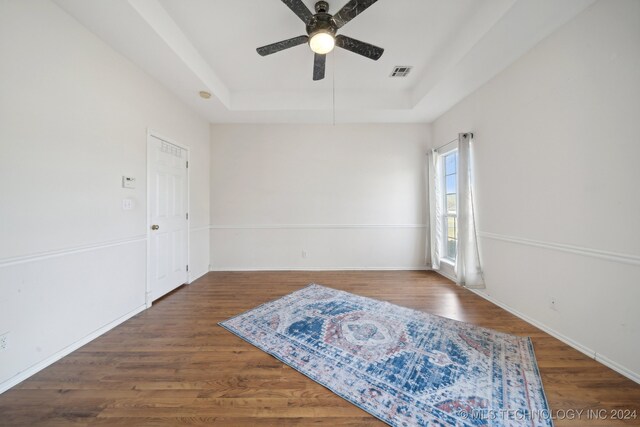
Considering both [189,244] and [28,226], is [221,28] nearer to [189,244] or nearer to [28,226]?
[28,226]

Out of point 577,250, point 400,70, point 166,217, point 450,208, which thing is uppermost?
point 400,70

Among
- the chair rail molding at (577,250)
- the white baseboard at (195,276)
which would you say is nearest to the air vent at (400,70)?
the chair rail molding at (577,250)

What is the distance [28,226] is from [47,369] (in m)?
1.06

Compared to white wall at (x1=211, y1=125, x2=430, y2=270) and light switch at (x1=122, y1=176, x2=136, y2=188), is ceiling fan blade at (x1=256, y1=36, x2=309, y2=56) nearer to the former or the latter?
light switch at (x1=122, y1=176, x2=136, y2=188)

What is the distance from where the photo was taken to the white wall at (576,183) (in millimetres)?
1599

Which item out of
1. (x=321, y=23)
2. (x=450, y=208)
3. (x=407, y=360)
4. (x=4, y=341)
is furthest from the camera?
(x=450, y=208)

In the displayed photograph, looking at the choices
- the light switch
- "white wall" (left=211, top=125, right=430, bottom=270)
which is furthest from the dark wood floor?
"white wall" (left=211, top=125, right=430, bottom=270)

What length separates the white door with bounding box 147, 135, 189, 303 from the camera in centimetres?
284

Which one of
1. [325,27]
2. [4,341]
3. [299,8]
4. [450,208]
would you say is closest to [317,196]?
[450,208]

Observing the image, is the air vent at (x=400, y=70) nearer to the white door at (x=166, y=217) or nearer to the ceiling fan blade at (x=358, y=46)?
the ceiling fan blade at (x=358, y=46)

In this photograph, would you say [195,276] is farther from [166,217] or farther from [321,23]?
[321,23]

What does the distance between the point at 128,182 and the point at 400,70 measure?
3.60 meters

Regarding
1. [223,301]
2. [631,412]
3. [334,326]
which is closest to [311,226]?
[223,301]

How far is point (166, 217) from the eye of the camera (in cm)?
311
